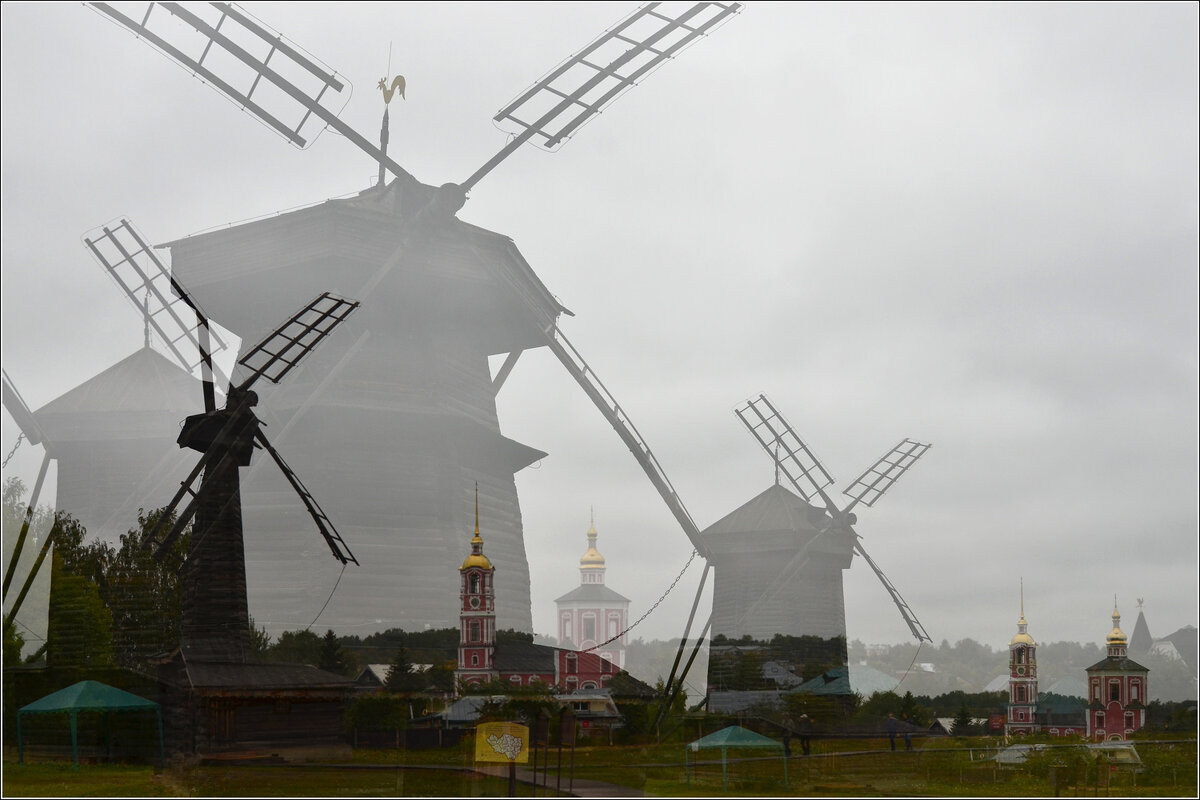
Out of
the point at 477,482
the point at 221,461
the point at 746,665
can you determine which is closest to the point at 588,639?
the point at 746,665

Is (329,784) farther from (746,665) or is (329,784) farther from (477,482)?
(746,665)

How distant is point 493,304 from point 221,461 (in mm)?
9584

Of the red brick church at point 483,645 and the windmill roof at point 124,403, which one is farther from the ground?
the windmill roof at point 124,403

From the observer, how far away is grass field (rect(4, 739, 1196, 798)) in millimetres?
17828

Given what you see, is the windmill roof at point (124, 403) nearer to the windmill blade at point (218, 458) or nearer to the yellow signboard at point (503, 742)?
the windmill blade at point (218, 458)

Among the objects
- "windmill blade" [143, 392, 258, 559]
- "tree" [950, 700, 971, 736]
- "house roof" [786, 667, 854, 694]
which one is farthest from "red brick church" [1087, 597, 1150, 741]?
"windmill blade" [143, 392, 258, 559]

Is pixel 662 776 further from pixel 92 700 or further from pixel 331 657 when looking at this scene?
pixel 92 700

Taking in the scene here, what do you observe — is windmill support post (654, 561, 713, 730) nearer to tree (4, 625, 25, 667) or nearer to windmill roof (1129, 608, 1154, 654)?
tree (4, 625, 25, 667)

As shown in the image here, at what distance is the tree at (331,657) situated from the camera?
22984 mm

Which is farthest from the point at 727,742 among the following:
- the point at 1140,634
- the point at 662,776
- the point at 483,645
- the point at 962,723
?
the point at 1140,634

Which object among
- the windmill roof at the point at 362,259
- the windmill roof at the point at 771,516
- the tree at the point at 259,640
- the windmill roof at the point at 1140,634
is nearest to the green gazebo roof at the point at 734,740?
the tree at the point at 259,640

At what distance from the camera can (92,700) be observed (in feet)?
63.2

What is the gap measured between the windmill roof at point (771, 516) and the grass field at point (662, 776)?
1046 centimetres

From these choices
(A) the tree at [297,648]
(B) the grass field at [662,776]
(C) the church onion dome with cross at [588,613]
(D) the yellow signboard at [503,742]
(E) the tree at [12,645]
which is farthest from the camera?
(C) the church onion dome with cross at [588,613]
